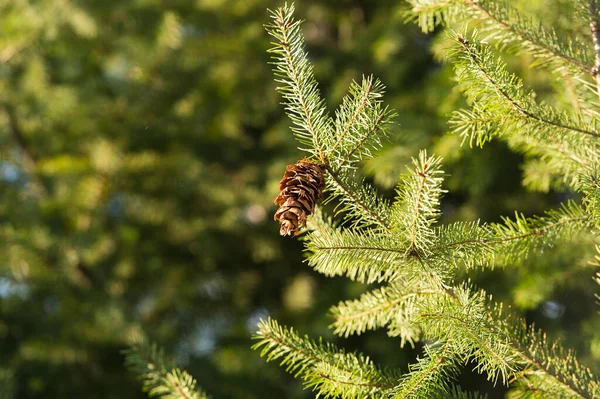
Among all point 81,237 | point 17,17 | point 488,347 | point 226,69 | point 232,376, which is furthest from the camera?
point 226,69

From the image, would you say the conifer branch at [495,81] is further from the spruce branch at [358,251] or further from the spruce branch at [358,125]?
the spruce branch at [358,251]

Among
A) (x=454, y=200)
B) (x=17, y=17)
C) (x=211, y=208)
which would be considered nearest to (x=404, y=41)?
(x=454, y=200)

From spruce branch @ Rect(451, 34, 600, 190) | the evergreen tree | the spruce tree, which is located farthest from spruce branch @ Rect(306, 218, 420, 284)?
the evergreen tree

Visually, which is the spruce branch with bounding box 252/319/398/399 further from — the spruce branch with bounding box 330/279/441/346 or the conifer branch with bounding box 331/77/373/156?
the conifer branch with bounding box 331/77/373/156

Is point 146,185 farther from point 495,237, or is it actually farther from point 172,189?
point 495,237

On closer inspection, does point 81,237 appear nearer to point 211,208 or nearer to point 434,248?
point 211,208

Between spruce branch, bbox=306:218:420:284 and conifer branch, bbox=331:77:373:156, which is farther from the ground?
conifer branch, bbox=331:77:373:156
